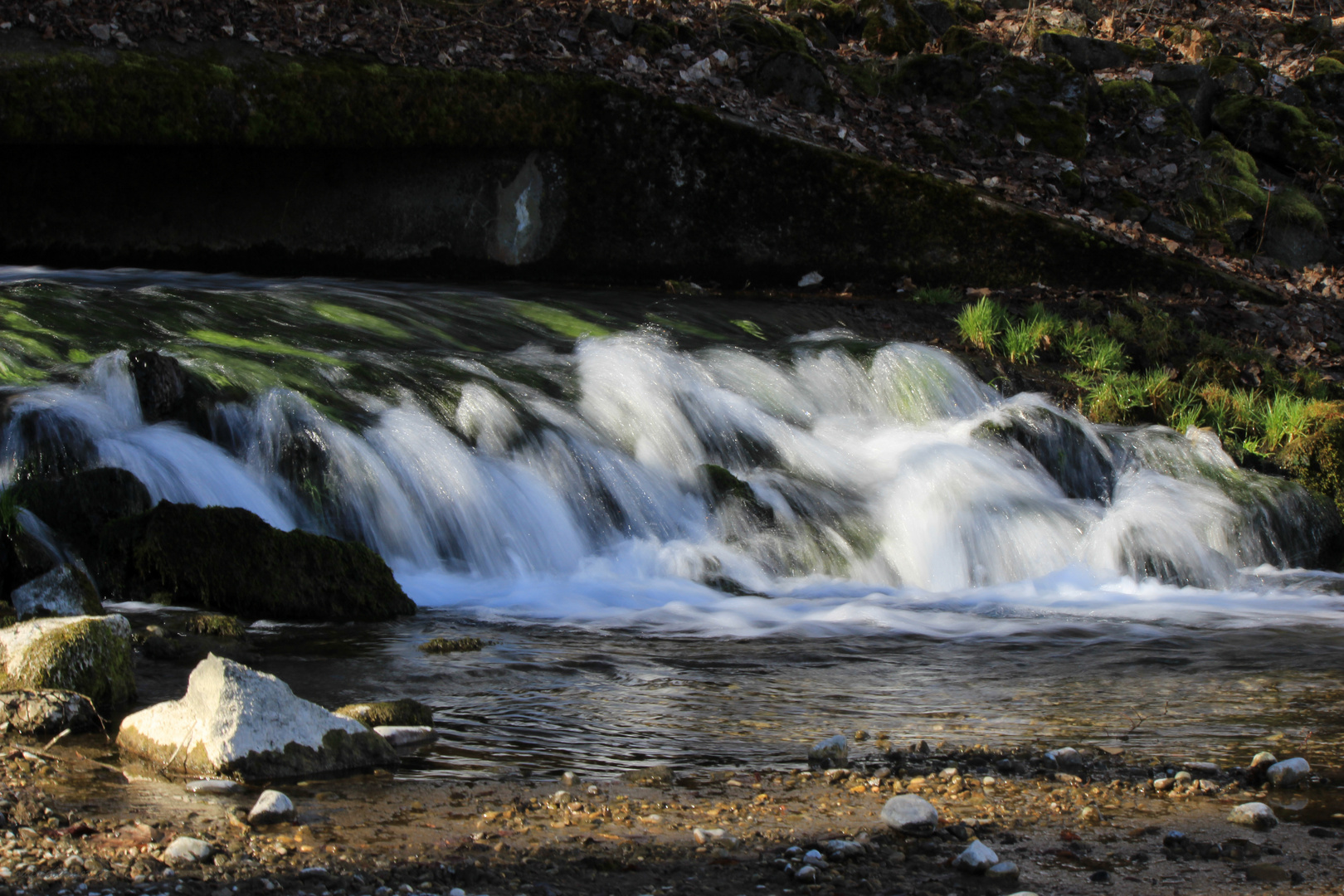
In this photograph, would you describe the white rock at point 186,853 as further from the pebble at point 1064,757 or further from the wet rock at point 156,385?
the wet rock at point 156,385

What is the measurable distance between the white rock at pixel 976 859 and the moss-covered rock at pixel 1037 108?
11.2 meters

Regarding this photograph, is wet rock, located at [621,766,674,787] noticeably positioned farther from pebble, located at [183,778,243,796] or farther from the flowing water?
pebble, located at [183,778,243,796]

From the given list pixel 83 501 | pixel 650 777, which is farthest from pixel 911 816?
pixel 83 501

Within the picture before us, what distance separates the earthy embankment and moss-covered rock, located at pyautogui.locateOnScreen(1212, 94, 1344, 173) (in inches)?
499

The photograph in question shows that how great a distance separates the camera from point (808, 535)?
688cm

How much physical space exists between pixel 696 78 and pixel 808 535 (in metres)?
6.39

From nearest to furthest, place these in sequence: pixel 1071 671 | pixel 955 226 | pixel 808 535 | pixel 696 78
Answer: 1. pixel 1071 671
2. pixel 808 535
3. pixel 955 226
4. pixel 696 78

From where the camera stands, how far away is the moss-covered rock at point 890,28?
1405cm

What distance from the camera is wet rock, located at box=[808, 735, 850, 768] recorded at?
3389 mm

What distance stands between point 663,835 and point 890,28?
12.9 metres

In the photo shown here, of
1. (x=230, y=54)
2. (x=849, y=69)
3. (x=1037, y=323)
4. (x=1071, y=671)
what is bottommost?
(x=1071, y=671)

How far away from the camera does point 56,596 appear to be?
14.2ft

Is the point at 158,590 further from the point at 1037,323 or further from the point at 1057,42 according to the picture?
the point at 1057,42

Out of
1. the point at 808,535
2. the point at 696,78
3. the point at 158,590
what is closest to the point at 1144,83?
the point at 696,78
